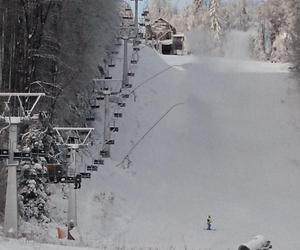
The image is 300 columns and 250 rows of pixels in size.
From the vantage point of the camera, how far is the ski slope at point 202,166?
71.0 feet

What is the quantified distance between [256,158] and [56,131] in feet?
40.0

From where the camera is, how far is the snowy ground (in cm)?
2158

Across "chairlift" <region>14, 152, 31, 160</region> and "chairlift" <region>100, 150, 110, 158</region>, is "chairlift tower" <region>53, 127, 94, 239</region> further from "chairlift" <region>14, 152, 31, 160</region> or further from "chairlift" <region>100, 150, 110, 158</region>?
"chairlift" <region>100, 150, 110, 158</region>

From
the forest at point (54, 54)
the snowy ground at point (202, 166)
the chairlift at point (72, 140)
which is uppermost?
the forest at point (54, 54)

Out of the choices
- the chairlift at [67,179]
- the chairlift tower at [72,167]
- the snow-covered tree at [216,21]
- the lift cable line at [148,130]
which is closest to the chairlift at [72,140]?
the chairlift tower at [72,167]

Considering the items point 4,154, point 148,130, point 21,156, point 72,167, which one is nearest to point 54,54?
point 72,167

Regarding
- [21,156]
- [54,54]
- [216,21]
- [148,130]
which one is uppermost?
[216,21]

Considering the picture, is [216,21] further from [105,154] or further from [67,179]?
[67,179]

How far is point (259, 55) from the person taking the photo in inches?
2352

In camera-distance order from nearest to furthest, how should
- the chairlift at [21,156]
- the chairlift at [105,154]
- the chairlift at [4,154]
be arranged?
the chairlift at [21,156], the chairlift at [4,154], the chairlift at [105,154]

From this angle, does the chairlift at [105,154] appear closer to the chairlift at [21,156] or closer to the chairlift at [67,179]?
the chairlift at [67,179]

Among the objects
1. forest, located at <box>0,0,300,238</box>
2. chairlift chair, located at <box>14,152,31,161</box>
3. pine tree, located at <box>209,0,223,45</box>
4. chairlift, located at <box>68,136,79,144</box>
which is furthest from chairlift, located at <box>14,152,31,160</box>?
pine tree, located at <box>209,0,223,45</box>

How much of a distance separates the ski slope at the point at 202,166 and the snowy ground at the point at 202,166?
4 centimetres

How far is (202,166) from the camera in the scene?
95.4ft
